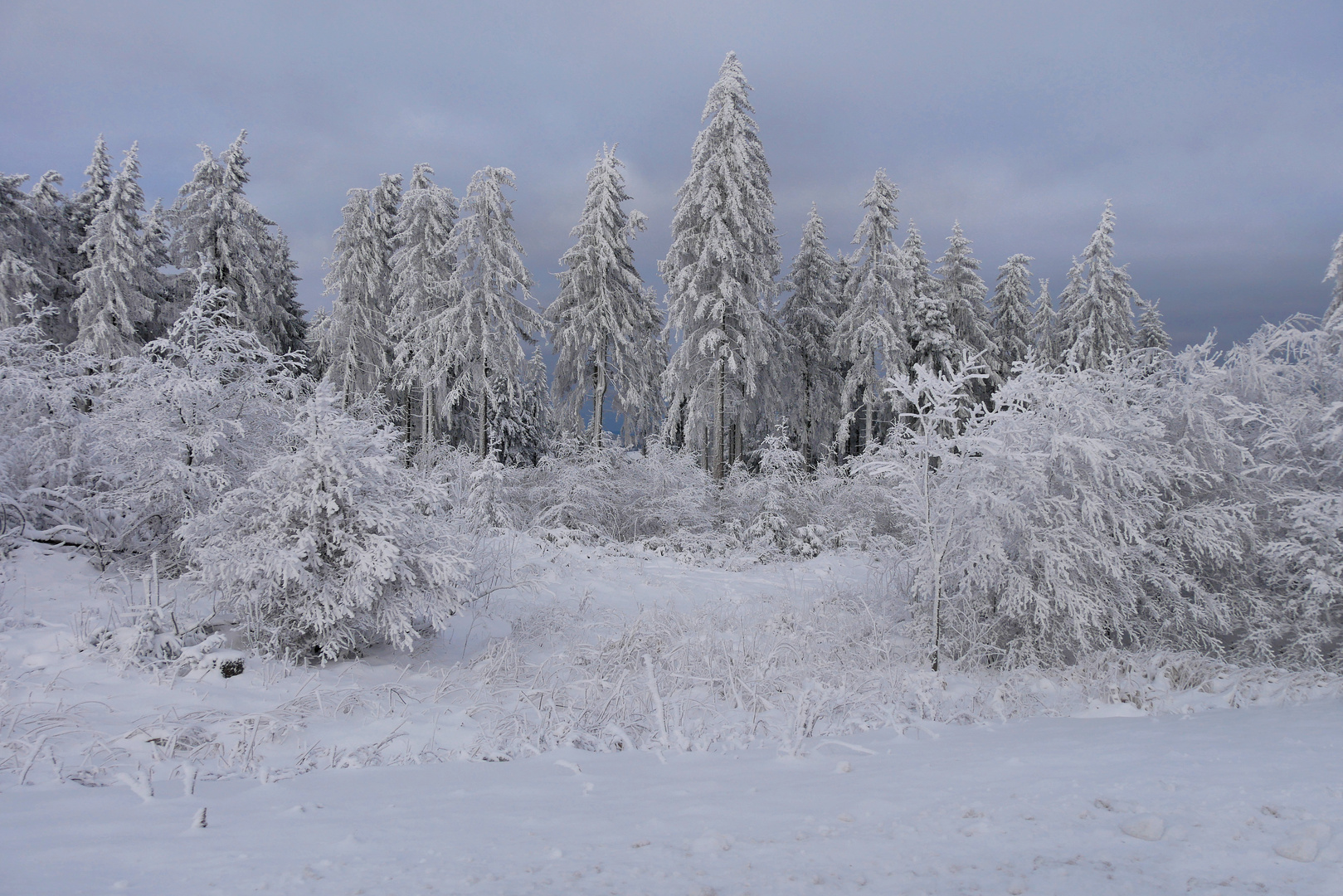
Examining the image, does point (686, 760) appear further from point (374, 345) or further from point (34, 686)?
point (374, 345)

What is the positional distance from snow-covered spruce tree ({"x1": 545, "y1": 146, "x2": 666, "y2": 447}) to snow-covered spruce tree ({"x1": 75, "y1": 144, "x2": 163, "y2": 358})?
1378cm

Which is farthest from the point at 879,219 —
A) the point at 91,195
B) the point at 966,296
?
the point at 91,195

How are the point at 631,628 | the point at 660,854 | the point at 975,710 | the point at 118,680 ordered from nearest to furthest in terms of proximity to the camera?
the point at 660,854 → the point at 118,680 → the point at 975,710 → the point at 631,628

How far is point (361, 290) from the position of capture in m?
25.0

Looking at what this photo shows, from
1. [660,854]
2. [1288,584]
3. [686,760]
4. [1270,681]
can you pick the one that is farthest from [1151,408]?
[660,854]

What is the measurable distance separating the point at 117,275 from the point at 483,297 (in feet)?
41.0

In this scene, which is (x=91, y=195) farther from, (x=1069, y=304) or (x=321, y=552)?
(x=1069, y=304)

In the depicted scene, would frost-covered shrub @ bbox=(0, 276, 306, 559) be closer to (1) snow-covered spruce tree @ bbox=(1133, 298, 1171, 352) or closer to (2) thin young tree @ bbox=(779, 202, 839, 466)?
(2) thin young tree @ bbox=(779, 202, 839, 466)

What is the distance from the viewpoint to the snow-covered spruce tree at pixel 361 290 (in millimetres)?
24422

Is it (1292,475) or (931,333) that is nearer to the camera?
(1292,475)

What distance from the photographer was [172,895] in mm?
2043

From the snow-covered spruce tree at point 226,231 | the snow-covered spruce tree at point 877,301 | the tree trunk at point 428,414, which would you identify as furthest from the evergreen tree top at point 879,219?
the snow-covered spruce tree at point 226,231

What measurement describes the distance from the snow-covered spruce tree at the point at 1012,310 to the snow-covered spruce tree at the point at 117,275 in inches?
1339

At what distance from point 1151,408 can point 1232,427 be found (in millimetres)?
964
